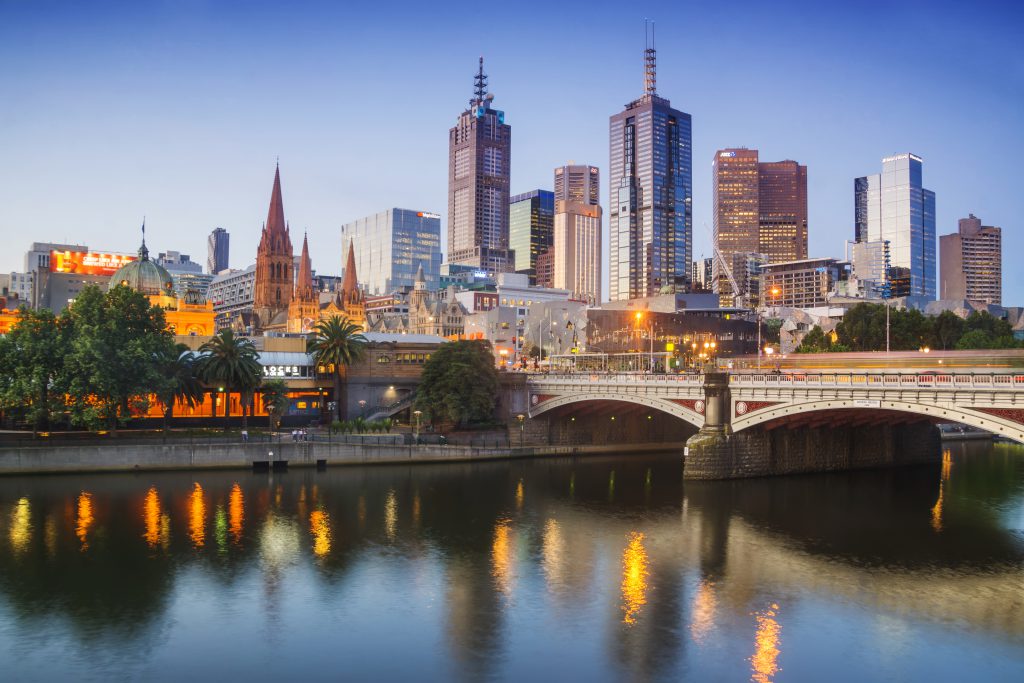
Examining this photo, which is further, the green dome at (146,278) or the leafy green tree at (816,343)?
the leafy green tree at (816,343)

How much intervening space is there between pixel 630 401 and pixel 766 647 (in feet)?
173

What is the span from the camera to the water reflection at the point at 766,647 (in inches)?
1355

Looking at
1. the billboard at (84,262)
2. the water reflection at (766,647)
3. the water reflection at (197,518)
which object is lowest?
the water reflection at (766,647)

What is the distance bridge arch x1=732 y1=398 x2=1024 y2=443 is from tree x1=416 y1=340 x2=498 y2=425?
32.2 metres

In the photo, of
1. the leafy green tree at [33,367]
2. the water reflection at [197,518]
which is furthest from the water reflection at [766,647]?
the leafy green tree at [33,367]

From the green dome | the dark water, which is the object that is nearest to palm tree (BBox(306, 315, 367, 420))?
the dark water

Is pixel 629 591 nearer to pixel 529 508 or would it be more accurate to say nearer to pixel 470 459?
pixel 529 508

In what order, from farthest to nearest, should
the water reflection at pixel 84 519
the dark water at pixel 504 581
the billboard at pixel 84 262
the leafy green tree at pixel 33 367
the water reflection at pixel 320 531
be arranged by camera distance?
the billboard at pixel 84 262 → the leafy green tree at pixel 33 367 → the water reflection at pixel 84 519 → the water reflection at pixel 320 531 → the dark water at pixel 504 581

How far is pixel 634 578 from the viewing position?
1880 inches

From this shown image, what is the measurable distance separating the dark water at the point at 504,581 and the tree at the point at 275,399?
2153 cm

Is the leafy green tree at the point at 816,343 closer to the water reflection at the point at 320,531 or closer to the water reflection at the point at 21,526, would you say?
the water reflection at the point at 320,531

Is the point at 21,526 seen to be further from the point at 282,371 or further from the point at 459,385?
the point at 282,371

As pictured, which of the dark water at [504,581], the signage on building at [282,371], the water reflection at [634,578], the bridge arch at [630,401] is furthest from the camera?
the signage on building at [282,371]

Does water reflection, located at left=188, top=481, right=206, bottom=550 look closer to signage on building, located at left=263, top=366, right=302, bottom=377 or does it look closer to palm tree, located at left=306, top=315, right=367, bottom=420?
palm tree, located at left=306, top=315, right=367, bottom=420
